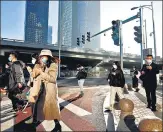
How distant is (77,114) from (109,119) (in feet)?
3.90

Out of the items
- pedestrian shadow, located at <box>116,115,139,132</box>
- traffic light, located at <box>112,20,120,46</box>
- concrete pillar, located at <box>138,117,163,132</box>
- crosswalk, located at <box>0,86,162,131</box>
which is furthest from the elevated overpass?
concrete pillar, located at <box>138,117,163,132</box>

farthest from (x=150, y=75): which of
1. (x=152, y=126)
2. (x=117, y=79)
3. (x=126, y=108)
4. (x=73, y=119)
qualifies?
(x=152, y=126)

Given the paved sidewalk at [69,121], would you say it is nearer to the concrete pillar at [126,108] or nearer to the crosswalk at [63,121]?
the crosswalk at [63,121]

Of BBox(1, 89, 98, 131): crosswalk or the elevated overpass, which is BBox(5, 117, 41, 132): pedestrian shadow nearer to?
BBox(1, 89, 98, 131): crosswalk

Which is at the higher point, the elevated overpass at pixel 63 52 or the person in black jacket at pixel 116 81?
the elevated overpass at pixel 63 52

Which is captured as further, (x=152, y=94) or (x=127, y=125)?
(x=152, y=94)

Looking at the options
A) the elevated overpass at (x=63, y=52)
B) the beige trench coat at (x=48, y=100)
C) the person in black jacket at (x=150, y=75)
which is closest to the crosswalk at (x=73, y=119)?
the person in black jacket at (x=150, y=75)

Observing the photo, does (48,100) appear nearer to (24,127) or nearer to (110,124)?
(24,127)

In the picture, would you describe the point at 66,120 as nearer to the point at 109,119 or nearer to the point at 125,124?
the point at 109,119

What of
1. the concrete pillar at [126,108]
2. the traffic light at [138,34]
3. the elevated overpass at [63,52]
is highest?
the elevated overpass at [63,52]

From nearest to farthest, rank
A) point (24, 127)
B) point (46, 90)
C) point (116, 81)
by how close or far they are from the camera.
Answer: point (46, 90) < point (24, 127) < point (116, 81)

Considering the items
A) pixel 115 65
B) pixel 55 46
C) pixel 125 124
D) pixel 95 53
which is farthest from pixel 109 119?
pixel 95 53

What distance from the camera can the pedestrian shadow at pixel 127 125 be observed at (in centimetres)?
518

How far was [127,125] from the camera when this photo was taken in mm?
5508
